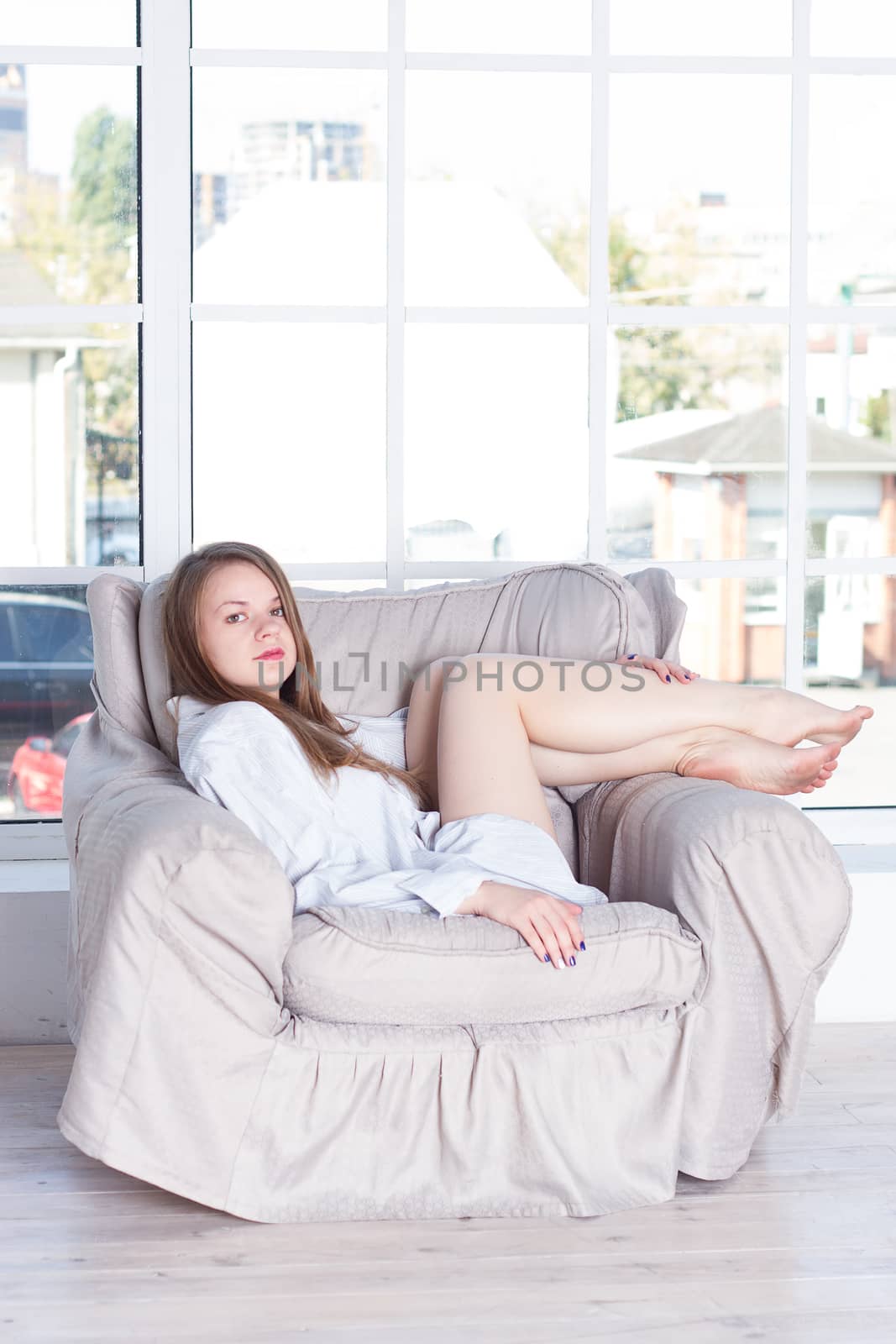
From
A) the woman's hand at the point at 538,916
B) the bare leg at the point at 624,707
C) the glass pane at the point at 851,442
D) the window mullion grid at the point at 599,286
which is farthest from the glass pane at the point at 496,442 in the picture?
the woman's hand at the point at 538,916

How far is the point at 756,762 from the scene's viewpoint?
223cm

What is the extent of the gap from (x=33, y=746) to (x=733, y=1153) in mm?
1731

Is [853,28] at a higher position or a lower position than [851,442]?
higher

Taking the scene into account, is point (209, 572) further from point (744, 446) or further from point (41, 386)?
point (744, 446)

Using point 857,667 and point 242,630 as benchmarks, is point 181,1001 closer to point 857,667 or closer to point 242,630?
point 242,630

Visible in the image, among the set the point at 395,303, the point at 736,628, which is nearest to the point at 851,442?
the point at 736,628

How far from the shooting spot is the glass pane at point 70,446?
2.86 metres

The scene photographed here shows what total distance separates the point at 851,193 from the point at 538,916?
197 centimetres

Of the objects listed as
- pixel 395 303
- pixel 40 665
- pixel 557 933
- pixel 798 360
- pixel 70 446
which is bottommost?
pixel 557 933

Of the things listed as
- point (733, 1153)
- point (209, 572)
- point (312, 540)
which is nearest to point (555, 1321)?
point (733, 1153)

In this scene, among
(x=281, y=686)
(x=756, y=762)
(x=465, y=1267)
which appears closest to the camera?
(x=465, y=1267)

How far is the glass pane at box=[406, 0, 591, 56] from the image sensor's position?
2867 mm

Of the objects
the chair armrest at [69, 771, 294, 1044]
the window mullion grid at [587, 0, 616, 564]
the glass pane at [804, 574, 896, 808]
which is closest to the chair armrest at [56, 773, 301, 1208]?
the chair armrest at [69, 771, 294, 1044]

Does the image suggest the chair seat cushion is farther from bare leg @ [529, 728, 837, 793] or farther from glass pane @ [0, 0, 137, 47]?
glass pane @ [0, 0, 137, 47]
